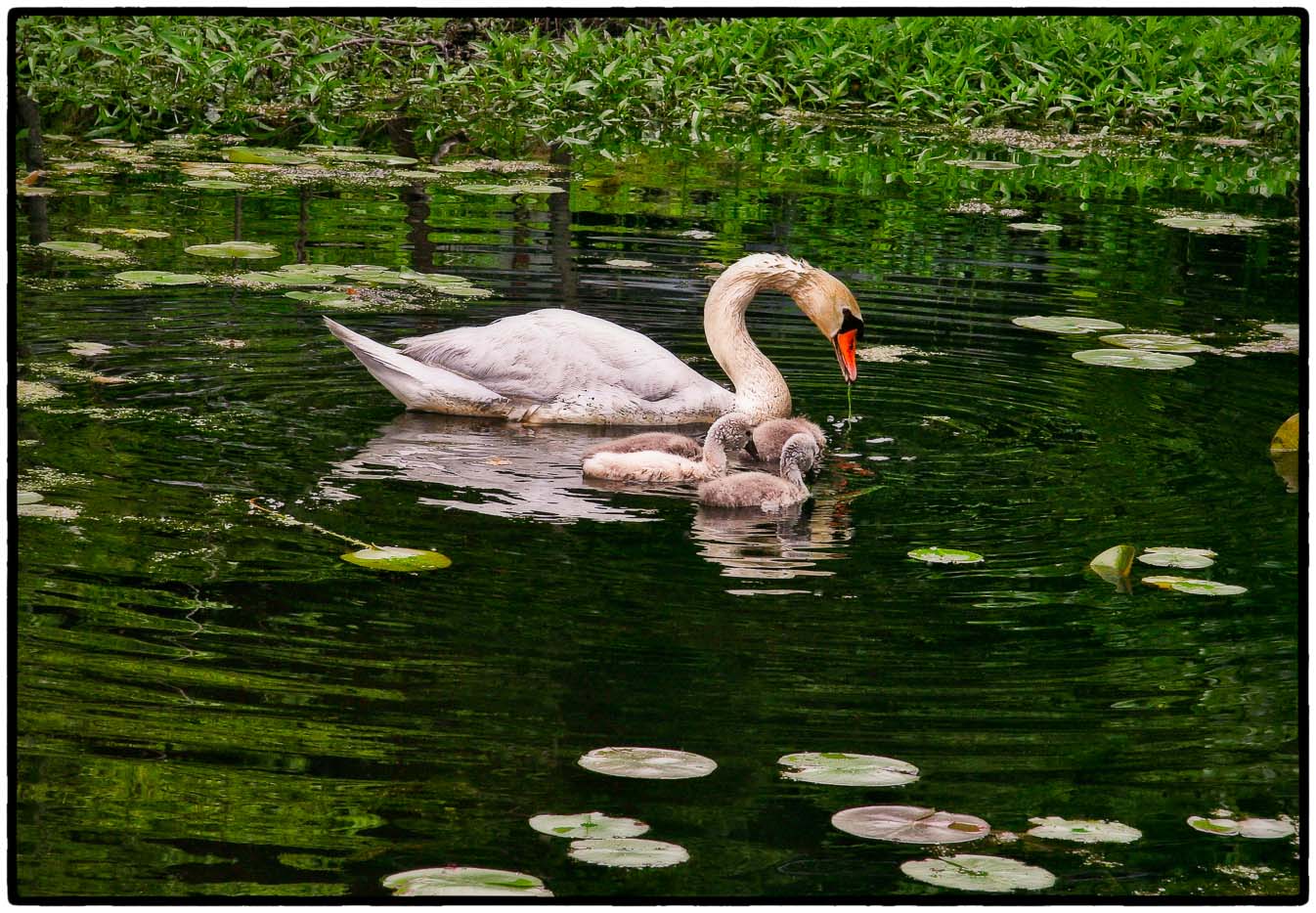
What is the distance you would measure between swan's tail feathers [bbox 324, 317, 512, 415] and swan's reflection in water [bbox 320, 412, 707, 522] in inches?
2.2

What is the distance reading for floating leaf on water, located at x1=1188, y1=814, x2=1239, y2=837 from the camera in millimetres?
4066

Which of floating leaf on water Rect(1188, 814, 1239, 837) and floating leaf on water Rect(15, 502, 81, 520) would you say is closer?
floating leaf on water Rect(1188, 814, 1239, 837)

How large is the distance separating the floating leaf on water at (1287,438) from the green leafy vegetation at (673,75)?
24.2 ft

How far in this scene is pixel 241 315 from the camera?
8828mm

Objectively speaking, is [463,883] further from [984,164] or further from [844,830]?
[984,164]

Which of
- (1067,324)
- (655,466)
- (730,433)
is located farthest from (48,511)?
(1067,324)

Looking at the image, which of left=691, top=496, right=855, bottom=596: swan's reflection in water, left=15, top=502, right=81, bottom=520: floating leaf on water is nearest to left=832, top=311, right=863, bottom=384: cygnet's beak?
left=691, top=496, right=855, bottom=596: swan's reflection in water

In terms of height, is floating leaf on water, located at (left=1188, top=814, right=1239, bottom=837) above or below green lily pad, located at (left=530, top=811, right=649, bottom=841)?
above

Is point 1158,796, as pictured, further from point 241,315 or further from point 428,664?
point 241,315

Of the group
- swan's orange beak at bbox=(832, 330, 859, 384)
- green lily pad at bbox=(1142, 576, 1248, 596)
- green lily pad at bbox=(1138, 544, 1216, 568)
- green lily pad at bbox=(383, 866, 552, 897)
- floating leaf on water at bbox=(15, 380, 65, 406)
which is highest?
swan's orange beak at bbox=(832, 330, 859, 384)

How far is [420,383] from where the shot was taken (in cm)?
766

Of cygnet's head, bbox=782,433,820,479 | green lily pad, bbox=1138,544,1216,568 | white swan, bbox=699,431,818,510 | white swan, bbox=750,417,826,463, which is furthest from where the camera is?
white swan, bbox=750,417,826,463

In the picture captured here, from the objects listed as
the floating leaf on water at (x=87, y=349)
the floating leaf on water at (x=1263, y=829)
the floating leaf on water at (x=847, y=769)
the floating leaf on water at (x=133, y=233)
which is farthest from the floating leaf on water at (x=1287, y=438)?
the floating leaf on water at (x=133, y=233)

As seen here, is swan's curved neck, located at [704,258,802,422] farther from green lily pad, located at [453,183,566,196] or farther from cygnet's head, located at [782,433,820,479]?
green lily pad, located at [453,183,566,196]
